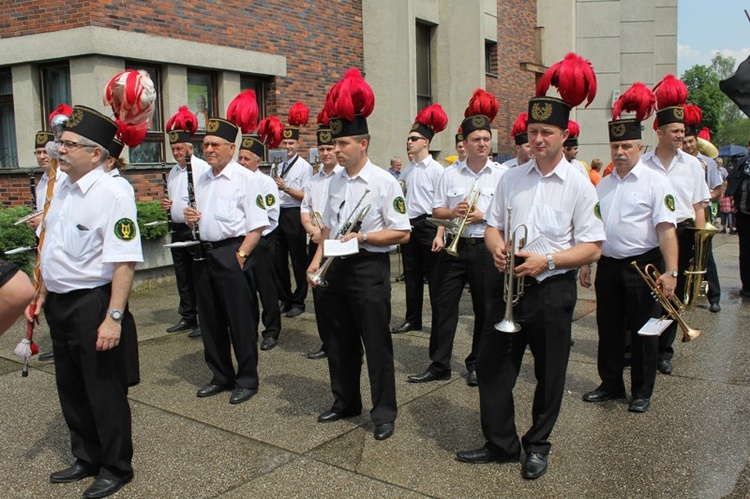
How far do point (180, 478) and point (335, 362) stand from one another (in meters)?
1.41

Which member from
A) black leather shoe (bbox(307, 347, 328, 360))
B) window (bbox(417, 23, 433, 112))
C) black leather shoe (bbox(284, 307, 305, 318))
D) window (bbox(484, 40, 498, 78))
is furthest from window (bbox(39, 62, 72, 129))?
window (bbox(484, 40, 498, 78))

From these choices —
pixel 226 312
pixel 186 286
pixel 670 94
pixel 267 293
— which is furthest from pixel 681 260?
pixel 186 286

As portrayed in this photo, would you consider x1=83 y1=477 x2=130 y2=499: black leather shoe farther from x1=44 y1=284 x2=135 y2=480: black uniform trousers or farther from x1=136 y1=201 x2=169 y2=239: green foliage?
x1=136 y1=201 x2=169 y2=239: green foliage

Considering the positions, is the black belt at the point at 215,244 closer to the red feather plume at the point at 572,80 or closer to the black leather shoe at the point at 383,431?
the black leather shoe at the point at 383,431

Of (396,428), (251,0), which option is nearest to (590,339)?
(396,428)

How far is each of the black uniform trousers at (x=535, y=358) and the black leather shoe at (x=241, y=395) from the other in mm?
2193

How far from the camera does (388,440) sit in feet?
16.1

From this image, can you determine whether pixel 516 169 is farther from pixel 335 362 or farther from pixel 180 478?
pixel 180 478

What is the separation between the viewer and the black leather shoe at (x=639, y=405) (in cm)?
539

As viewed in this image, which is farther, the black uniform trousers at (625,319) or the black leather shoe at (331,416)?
the black uniform trousers at (625,319)

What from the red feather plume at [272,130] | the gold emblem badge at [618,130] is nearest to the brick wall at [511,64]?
the red feather plume at [272,130]

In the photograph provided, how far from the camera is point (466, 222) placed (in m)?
6.15

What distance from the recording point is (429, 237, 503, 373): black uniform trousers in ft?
20.1

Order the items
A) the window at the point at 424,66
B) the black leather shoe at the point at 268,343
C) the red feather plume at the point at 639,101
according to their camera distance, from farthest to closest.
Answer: the window at the point at 424,66 → the black leather shoe at the point at 268,343 → the red feather plume at the point at 639,101
